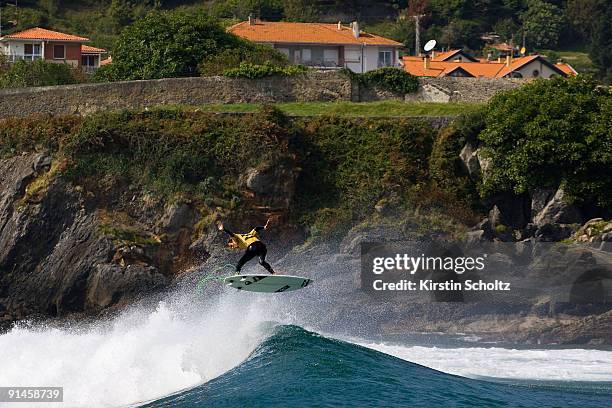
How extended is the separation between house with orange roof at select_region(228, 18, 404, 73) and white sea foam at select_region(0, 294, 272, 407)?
26.0 m

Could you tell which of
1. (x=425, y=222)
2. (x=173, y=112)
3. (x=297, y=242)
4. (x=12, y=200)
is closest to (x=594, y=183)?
(x=425, y=222)

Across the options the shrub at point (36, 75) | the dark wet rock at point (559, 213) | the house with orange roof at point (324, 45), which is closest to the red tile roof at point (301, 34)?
the house with orange roof at point (324, 45)

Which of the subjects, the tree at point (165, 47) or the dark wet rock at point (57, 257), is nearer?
the dark wet rock at point (57, 257)

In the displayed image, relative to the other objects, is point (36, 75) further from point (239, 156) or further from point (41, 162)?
point (239, 156)

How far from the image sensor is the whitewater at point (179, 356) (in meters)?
23.1

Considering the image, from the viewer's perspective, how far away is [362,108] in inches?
1560

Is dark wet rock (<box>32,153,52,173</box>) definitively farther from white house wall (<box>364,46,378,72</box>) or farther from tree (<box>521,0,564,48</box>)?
tree (<box>521,0,564,48</box>)

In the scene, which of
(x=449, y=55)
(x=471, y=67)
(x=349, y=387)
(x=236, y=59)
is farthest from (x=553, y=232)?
(x=449, y=55)

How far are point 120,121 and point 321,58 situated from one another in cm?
1724

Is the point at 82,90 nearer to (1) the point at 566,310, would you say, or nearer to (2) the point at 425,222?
(2) the point at 425,222

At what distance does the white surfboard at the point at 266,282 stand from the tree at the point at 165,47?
60.0 feet

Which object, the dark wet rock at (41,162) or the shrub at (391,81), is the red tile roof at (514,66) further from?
the dark wet rock at (41,162)

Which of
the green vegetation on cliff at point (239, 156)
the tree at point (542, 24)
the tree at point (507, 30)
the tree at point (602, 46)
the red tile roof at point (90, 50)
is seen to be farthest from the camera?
the tree at point (507, 30)

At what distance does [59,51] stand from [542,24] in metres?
26.8
